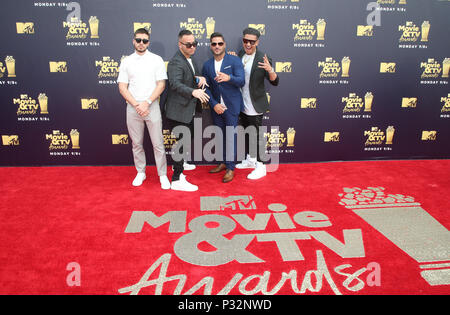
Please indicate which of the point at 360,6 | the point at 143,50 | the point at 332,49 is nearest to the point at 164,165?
the point at 143,50

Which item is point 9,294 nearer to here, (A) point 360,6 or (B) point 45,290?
(B) point 45,290

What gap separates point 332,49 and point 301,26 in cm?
53

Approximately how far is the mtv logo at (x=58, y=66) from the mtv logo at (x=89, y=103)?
0.45 m

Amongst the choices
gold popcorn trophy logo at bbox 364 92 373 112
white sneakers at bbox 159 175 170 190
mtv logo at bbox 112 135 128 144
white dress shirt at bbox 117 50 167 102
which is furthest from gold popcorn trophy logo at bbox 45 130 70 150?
gold popcorn trophy logo at bbox 364 92 373 112

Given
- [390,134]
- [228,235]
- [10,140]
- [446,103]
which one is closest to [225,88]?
[228,235]

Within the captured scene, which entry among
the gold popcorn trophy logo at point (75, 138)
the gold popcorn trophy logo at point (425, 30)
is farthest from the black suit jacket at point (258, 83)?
the gold popcorn trophy logo at point (75, 138)

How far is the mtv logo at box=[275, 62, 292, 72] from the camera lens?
462 cm

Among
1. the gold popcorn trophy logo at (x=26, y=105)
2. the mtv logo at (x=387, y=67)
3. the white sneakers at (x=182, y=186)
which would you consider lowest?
the white sneakers at (x=182, y=186)

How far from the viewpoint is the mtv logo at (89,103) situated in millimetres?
4609

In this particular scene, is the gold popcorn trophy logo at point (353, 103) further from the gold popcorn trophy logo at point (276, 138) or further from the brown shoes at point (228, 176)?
the brown shoes at point (228, 176)

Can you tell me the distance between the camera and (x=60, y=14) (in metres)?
4.33

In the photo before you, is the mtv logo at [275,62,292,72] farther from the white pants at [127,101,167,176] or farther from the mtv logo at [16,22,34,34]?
the mtv logo at [16,22,34,34]

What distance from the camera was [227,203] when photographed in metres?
3.59

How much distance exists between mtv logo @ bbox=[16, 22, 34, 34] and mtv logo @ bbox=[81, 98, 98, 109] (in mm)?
1039
